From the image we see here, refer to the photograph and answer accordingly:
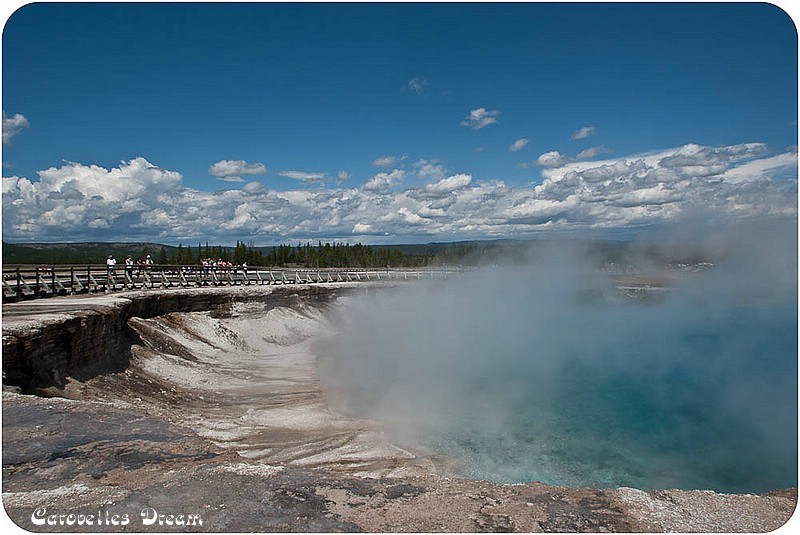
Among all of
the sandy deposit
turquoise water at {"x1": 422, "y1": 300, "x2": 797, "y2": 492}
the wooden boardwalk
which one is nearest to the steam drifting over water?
turquoise water at {"x1": 422, "y1": 300, "x2": 797, "y2": 492}

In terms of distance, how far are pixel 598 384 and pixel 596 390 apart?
1050 mm

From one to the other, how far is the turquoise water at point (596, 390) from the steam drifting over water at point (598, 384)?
0.06 meters

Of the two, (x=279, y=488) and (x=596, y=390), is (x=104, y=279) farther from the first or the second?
(x=596, y=390)

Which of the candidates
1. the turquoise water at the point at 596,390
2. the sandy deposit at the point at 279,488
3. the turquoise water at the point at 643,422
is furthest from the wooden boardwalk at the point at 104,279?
the turquoise water at the point at 643,422

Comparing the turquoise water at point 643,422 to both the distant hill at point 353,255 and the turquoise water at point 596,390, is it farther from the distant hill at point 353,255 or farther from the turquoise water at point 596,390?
the distant hill at point 353,255

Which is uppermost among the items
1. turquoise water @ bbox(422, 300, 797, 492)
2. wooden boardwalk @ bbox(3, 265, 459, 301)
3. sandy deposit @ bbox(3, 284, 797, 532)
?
wooden boardwalk @ bbox(3, 265, 459, 301)

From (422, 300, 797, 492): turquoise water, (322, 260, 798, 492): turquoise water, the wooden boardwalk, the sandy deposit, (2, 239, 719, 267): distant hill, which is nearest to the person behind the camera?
the sandy deposit

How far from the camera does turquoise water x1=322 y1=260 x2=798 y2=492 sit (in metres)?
12.8

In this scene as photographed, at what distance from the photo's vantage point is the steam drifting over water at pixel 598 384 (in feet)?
42.3

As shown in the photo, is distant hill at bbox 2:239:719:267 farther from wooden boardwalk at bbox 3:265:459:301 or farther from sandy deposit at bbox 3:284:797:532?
sandy deposit at bbox 3:284:797:532

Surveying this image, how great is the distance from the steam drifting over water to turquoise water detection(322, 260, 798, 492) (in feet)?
0.21

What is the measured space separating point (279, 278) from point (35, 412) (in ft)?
112

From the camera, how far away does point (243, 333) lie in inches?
1060

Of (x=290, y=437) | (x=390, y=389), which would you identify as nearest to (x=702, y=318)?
(x=390, y=389)
